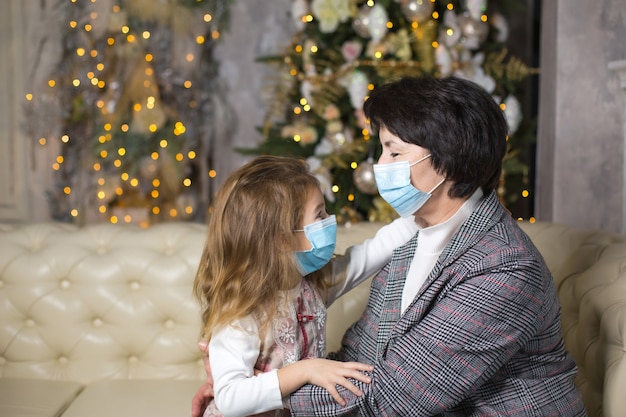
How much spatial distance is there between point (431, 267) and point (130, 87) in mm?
3683

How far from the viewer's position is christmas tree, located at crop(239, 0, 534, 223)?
3949 millimetres

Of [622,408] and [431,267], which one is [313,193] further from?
[622,408]

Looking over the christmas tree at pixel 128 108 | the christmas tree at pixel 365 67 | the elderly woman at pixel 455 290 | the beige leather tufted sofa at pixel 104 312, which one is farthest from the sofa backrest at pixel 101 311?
the christmas tree at pixel 128 108

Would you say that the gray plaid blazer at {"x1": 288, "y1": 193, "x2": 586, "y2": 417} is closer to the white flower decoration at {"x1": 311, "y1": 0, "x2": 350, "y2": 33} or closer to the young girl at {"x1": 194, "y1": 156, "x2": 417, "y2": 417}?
the young girl at {"x1": 194, "y1": 156, "x2": 417, "y2": 417}

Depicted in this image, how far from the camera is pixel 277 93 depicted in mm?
4746

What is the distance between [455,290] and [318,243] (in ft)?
1.21

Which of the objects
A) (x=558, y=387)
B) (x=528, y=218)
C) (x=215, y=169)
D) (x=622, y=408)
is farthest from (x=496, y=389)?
(x=215, y=169)

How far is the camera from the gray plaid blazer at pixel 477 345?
1.56 m

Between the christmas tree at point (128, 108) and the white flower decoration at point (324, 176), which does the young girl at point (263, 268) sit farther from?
the christmas tree at point (128, 108)

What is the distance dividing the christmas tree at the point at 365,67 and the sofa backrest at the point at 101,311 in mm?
1500

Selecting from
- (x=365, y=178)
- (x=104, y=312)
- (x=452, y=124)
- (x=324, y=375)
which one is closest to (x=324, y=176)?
(x=365, y=178)

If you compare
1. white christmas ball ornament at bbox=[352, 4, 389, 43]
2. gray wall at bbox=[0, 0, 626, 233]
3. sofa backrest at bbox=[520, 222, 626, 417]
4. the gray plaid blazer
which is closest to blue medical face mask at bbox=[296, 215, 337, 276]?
the gray plaid blazer

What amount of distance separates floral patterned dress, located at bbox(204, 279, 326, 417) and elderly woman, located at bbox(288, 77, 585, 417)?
0.15 metres

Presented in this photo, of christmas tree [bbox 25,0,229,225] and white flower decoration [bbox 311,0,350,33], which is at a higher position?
white flower decoration [bbox 311,0,350,33]
